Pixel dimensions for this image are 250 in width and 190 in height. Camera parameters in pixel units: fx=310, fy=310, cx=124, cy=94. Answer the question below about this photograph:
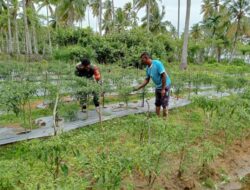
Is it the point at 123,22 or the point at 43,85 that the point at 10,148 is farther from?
the point at 123,22

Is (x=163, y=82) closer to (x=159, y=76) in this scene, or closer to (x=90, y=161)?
(x=159, y=76)

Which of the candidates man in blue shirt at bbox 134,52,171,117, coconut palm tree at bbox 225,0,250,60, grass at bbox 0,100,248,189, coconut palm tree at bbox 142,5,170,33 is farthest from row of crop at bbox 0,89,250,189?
coconut palm tree at bbox 142,5,170,33

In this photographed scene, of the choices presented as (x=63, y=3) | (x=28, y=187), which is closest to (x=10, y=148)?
(x=28, y=187)

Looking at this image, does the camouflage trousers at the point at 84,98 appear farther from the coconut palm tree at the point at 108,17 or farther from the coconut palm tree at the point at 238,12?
the coconut palm tree at the point at 108,17

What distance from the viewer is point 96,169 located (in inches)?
115

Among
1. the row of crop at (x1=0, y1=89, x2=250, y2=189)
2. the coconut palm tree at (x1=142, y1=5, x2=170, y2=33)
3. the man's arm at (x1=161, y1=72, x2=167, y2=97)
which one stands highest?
the coconut palm tree at (x1=142, y1=5, x2=170, y2=33)

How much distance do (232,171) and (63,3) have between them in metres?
29.8

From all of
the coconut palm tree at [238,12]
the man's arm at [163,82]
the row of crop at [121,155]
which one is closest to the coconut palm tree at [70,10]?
the coconut palm tree at [238,12]

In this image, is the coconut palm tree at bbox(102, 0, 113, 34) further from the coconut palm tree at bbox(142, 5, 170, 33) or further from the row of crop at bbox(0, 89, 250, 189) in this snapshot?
the row of crop at bbox(0, 89, 250, 189)

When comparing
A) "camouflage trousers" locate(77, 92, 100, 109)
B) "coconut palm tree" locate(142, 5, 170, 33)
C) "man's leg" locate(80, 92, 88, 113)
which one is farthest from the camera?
"coconut palm tree" locate(142, 5, 170, 33)

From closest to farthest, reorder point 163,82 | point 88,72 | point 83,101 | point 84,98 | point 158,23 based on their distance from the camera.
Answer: point 163,82 → point 88,72 → point 84,98 → point 83,101 → point 158,23

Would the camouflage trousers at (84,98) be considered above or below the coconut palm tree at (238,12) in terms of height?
below

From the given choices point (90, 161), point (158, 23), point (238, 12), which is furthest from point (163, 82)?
point (158, 23)

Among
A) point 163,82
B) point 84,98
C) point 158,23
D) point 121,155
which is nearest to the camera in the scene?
point 121,155
